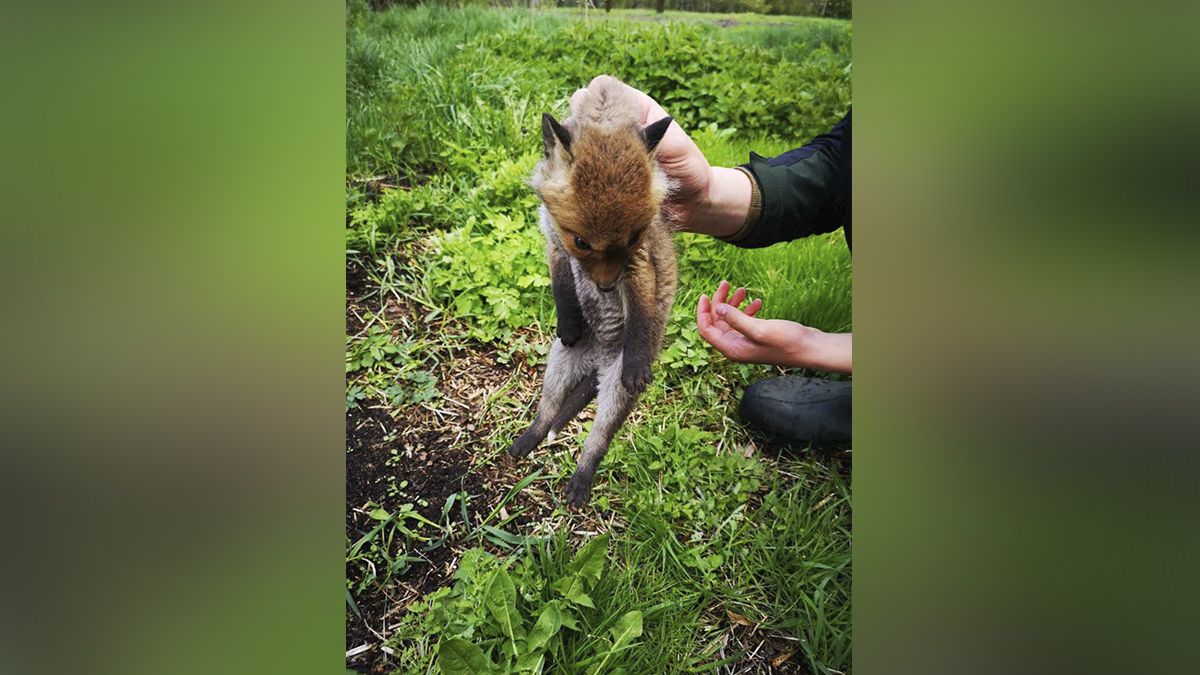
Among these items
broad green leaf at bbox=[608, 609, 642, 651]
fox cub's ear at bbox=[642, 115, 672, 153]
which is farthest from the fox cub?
broad green leaf at bbox=[608, 609, 642, 651]

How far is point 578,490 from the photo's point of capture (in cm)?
190

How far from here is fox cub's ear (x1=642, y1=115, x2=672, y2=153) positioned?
181 centimetres

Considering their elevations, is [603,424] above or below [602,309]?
below

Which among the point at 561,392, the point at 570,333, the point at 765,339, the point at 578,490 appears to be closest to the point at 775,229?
the point at 765,339

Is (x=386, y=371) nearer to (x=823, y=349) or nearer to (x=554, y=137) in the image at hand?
(x=554, y=137)

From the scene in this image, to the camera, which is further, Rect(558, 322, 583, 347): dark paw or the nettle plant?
→ Rect(558, 322, 583, 347): dark paw

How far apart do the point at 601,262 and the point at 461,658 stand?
117 cm

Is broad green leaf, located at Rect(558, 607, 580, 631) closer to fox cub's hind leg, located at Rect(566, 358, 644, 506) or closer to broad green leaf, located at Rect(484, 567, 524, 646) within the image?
broad green leaf, located at Rect(484, 567, 524, 646)

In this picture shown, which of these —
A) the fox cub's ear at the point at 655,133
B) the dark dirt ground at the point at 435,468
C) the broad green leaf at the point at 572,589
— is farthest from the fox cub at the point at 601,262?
the broad green leaf at the point at 572,589

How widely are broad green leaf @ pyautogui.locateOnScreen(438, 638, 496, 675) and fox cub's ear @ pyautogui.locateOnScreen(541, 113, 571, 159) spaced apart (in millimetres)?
1401
